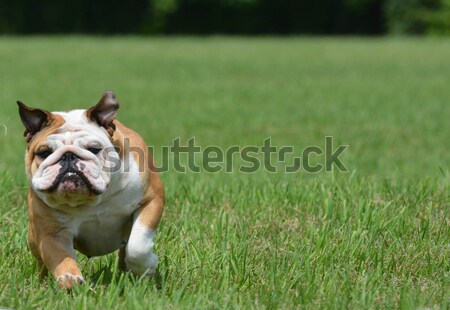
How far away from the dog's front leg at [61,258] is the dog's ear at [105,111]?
52 cm

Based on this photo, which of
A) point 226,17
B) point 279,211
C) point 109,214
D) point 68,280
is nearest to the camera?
point 68,280

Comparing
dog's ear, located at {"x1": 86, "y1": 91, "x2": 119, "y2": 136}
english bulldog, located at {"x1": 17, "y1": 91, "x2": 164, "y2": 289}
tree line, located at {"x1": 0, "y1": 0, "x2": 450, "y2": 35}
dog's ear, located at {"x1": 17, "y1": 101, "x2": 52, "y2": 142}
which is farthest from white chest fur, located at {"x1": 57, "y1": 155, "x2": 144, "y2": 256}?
tree line, located at {"x1": 0, "y1": 0, "x2": 450, "y2": 35}

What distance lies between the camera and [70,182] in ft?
12.0

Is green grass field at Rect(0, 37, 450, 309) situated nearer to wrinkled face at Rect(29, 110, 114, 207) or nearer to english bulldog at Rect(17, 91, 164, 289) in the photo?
english bulldog at Rect(17, 91, 164, 289)

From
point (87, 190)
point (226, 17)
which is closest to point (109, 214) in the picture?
point (87, 190)

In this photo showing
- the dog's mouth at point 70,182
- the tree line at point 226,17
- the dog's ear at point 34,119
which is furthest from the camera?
the tree line at point 226,17

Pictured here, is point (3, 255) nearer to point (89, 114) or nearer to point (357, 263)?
point (89, 114)

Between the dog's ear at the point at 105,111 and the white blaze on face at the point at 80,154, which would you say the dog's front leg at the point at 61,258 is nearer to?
the white blaze on face at the point at 80,154

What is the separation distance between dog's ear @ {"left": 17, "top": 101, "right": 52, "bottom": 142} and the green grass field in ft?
2.15

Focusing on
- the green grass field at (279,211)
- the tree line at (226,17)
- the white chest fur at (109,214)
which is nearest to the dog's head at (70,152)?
the white chest fur at (109,214)

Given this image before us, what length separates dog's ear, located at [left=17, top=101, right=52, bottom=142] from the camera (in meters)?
3.88

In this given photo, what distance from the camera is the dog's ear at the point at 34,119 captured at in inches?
153

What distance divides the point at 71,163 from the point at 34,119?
0.34m

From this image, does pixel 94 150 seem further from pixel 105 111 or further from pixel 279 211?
pixel 279 211
